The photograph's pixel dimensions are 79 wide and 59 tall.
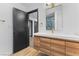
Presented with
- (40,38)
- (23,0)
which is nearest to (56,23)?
(40,38)

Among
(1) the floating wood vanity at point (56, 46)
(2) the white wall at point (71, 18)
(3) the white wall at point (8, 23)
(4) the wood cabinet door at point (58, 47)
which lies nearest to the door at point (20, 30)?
(3) the white wall at point (8, 23)

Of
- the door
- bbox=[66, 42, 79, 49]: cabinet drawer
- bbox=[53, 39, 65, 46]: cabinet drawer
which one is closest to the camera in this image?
bbox=[66, 42, 79, 49]: cabinet drawer

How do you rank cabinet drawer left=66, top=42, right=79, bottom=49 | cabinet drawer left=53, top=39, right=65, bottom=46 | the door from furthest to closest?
the door
cabinet drawer left=53, top=39, right=65, bottom=46
cabinet drawer left=66, top=42, right=79, bottom=49

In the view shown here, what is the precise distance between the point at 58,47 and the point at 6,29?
896mm

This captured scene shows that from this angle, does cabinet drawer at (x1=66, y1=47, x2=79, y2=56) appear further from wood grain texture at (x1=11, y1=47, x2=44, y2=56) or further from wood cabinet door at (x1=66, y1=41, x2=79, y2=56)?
wood grain texture at (x1=11, y1=47, x2=44, y2=56)

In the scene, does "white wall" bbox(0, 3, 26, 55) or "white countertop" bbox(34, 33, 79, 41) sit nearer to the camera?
"white countertop" bbox(34, 33, 79, 41)

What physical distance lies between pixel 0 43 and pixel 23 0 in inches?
29.7

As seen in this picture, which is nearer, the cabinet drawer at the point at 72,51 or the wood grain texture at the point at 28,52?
the cabinet drawer at the point at 72,51

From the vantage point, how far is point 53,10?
5.34 ft

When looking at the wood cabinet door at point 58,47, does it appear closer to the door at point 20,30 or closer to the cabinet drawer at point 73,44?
the cabinet drawer at point 73,44

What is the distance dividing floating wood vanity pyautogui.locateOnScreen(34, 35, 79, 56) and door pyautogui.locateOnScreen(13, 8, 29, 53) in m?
0.18

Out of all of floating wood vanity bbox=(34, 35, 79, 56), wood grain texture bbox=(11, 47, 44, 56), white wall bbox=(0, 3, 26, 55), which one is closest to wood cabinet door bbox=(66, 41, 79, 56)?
floating wood vanity bbox=(34, 35, 79, 56)

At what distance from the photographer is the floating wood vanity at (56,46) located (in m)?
1.31

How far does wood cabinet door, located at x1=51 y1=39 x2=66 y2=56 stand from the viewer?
1413mm
